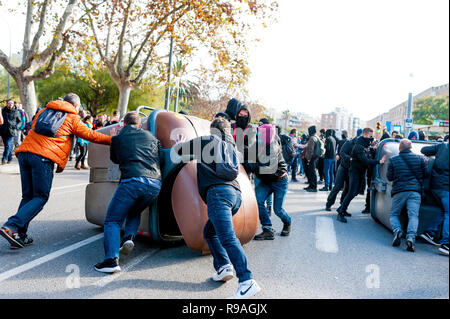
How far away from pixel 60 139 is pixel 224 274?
253cm

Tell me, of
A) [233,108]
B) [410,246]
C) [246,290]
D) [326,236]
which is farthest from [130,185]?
[410,246]

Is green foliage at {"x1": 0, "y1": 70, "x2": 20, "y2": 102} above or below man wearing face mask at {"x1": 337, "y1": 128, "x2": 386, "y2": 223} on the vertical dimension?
above

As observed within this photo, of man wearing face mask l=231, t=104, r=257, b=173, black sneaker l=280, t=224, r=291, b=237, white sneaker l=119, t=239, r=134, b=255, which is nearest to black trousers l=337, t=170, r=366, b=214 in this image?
black sneaker l=280, t=224, r=291, b=237

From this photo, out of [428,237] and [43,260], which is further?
[428,237]

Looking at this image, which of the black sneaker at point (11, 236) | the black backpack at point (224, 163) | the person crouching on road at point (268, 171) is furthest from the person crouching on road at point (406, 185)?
the black sneaker at point (11, 236)

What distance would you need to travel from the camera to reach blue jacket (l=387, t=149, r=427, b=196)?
19.3ft

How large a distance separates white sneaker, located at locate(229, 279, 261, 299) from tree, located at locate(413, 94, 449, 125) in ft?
208

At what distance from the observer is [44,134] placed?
15.3ft

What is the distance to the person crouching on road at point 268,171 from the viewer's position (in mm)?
5496

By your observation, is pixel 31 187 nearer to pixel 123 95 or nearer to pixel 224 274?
pixel 224 274

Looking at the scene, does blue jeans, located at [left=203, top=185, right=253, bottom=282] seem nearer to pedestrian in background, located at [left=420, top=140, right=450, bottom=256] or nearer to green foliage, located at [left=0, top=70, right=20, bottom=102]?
pedestrian in background, located at [left=420, top=140, right=450, bottom=256]

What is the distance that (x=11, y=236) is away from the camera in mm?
4445

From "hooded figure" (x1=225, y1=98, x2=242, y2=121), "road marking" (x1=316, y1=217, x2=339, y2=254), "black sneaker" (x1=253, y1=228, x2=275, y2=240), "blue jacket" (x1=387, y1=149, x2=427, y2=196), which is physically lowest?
"road marking" (x1=316, y1=217, x2=339, y2=254)
